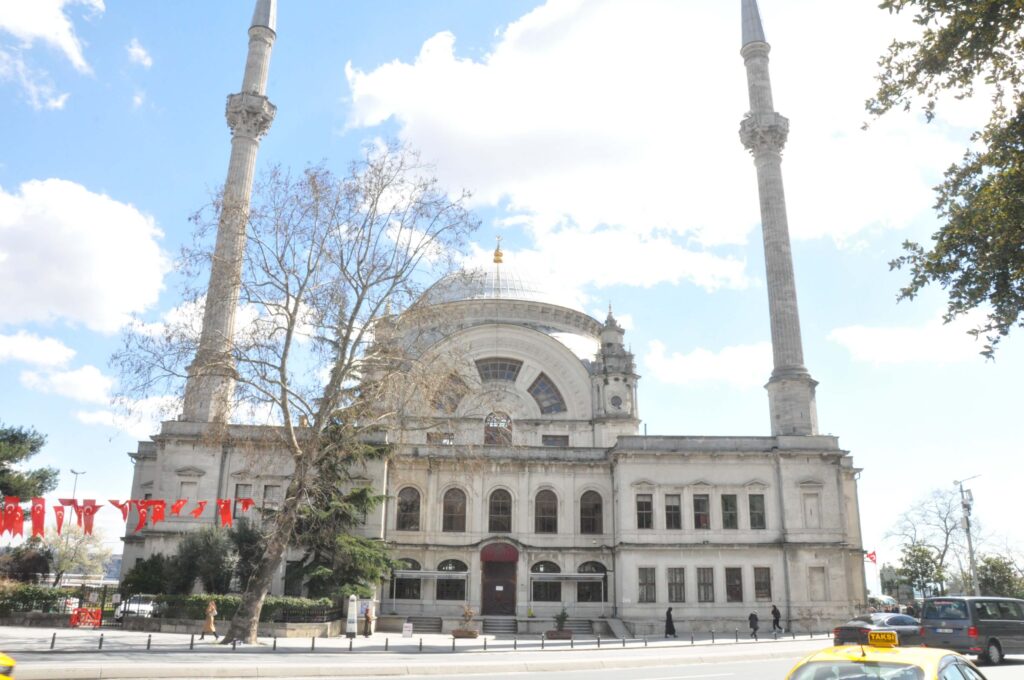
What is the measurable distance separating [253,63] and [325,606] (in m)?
29.2

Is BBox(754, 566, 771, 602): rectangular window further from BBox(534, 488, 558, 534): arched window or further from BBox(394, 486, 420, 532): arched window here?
BBox(394, 486, 420, 532): arched window

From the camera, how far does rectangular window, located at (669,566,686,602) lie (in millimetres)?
34000

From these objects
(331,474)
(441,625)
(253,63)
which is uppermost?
(253,63)

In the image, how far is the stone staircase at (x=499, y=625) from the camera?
105 ft

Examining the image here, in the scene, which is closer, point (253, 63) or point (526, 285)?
point (253, 63)

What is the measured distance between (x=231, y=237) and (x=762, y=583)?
2627 cm

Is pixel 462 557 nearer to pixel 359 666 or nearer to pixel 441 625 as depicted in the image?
pixel 441 625

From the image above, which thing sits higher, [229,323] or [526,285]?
[526,285]

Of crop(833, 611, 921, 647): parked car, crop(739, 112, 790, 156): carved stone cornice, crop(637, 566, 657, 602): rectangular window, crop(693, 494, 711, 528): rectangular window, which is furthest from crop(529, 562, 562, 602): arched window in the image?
crop(739, 112, 790, 156): carved stone cornice

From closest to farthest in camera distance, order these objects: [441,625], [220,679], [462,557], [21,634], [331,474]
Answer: [220,679] < [21,634] < [331,474] < [441,625] < [462,557]

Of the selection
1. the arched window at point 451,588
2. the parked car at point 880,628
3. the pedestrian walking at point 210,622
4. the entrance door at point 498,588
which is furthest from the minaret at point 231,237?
the parked car at point 880,628

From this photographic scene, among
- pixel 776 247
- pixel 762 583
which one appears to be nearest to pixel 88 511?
pixel 762 583

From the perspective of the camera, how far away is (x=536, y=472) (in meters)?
36.5

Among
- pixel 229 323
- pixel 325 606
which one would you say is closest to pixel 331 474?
pixel 325 606
